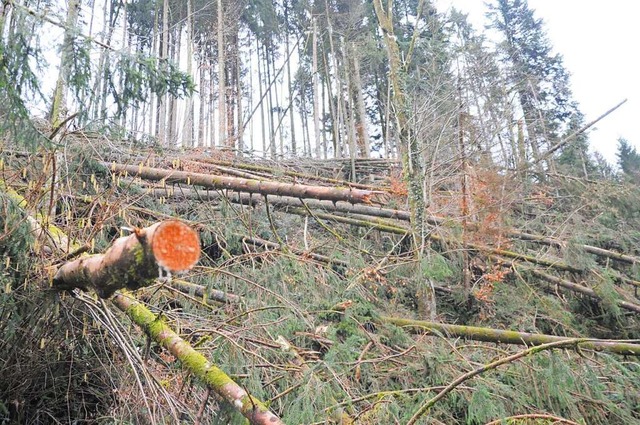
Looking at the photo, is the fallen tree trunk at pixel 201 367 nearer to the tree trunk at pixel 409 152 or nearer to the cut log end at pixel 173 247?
→ the cut log end at pixel 173 247

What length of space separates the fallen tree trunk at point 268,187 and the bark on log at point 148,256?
1.34m

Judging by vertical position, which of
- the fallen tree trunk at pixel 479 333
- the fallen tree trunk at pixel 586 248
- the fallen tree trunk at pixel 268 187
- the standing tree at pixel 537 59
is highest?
the standing tree at pixel 537 59

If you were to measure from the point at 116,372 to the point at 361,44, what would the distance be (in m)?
18.2

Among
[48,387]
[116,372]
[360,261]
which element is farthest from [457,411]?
[48,387]

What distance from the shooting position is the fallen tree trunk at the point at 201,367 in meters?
1.82

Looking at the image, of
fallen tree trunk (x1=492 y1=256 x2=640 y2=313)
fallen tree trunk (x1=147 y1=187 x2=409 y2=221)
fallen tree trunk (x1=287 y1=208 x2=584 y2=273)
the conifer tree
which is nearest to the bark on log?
fallen tree trunk (x1=147 y1=187 x2=409 y2=221)

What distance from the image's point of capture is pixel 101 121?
386 centimetres

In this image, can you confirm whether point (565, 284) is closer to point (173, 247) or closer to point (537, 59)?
point (173, 247)

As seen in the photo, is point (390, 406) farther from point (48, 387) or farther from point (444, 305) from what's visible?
point (444, 305)

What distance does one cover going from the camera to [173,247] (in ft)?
4.89

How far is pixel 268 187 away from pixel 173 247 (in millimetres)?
1773

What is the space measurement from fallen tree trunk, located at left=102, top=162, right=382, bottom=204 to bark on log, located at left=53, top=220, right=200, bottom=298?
1.34 m

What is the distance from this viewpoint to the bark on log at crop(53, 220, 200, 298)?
147cm

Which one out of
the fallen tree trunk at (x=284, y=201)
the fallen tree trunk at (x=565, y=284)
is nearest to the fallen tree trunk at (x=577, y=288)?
the fallen tree trunk at (x=565, y=284)
